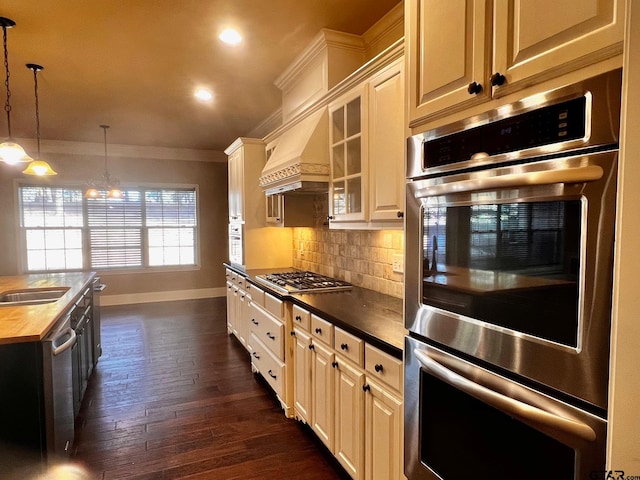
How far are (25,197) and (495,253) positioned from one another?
296 inches

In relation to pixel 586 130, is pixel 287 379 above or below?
below

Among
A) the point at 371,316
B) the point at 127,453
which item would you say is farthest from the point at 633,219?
the point at 127,453

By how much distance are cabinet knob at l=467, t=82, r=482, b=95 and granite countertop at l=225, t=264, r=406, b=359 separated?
853mm

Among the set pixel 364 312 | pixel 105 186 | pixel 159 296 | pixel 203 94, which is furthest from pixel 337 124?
pixel 159 296

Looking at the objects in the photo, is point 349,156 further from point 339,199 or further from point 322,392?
point 322,392

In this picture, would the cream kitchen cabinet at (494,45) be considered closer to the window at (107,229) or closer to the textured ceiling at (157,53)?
the textured ceiling at (157,53)

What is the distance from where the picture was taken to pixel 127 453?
2.40 metres

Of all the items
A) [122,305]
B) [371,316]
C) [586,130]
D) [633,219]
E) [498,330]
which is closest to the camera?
[633,219]

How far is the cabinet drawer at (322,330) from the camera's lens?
6.88 ft

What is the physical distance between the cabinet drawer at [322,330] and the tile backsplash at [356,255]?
62 centimetres

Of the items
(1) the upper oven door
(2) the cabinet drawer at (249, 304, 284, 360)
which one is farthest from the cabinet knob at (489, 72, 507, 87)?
(2) the cabinet drawer at (249, 304, 284, 360)

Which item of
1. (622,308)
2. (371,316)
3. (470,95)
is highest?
(470,95)

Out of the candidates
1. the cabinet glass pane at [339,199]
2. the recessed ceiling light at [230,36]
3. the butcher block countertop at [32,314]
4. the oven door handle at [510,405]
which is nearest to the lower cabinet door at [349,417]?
the oven door handle at [510,405]

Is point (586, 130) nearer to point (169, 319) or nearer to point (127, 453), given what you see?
point (127, 453)
